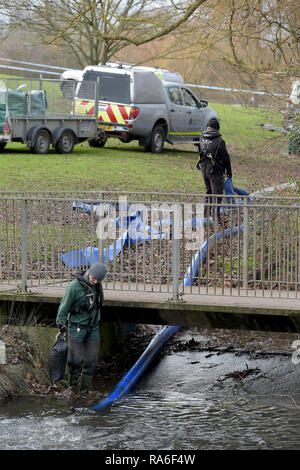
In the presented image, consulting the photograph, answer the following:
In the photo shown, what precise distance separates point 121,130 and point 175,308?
1326cm

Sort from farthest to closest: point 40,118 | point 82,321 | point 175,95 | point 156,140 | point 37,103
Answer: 1. point 175,95
2. point 156,140
3. point 40,118
4. point 37,103
5. point 82,321

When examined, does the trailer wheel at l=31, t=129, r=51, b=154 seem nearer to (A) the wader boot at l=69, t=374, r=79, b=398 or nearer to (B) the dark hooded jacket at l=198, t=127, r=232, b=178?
(B) the dark hooded jacket at l=198, t=127, r=232, b=178

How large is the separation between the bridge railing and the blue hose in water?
99 cm

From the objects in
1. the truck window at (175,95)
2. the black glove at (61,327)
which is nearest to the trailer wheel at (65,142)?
the truck window at (175,95)

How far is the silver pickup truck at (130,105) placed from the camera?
21641 millimetres

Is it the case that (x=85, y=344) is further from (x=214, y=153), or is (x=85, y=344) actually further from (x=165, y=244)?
(x=214, y=153)

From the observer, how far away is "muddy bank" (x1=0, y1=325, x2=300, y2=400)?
29.2 ft

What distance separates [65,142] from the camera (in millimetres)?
21016

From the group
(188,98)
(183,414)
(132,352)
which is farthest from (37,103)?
(183,414)

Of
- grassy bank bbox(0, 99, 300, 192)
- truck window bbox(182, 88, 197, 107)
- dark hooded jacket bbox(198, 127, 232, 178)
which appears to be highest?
truck window bbox(182, 88, 197, 107)

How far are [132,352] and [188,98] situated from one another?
14.4 metres

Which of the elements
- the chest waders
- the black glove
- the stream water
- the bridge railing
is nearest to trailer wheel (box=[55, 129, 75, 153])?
the bridge railing

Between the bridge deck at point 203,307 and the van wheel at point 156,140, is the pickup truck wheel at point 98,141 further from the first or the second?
the bridge deck at point 203,307

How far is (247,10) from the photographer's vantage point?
1245 centimetres
